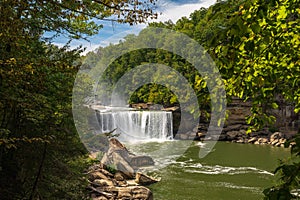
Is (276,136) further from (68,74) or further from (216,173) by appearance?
(68,74)

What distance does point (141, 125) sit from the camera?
961 inches

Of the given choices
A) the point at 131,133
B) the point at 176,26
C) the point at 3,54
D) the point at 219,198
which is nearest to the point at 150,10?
the point at 3,54

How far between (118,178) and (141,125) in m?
A: 12.0

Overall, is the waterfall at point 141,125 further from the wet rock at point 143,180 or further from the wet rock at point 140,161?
the wet rock at point 143,180

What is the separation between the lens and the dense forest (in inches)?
80.6

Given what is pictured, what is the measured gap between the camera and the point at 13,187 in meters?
5.62

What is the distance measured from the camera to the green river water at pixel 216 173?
450 inches

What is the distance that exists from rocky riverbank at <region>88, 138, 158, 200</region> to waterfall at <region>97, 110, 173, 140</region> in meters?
8.31

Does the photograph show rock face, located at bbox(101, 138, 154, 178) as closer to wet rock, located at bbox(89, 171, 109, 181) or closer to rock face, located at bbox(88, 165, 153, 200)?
rock face, located at bbox(88, 165, 153, 200)

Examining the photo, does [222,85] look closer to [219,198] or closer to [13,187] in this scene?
[13,187]

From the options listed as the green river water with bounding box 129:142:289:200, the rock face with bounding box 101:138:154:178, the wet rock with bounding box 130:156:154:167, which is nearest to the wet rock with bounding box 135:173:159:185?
the green river water with bounding box 129:142:289:200

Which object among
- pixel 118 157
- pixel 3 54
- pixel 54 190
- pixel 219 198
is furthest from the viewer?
pixel 118 157

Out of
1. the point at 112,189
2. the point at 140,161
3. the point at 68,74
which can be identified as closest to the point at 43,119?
the point at 68,74

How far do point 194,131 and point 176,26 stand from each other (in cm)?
1724
